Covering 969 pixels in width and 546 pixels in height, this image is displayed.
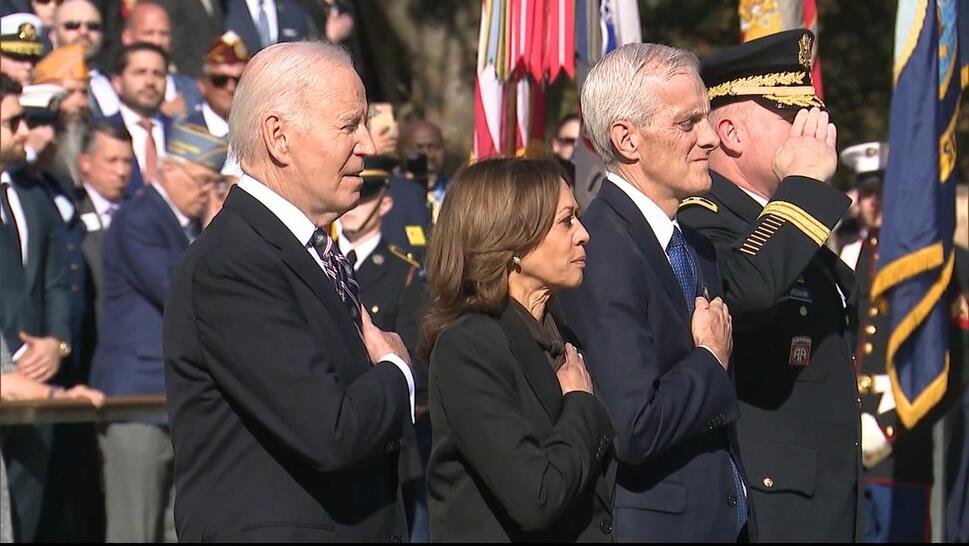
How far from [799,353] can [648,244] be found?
67 cm

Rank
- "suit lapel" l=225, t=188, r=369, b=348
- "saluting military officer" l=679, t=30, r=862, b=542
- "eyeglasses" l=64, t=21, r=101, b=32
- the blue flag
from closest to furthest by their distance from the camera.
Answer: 1. "suit lapel" l=225, t=188, r=369, b=348
2. "saluting military officer" l=679, t=30, r=862, b=542
3. the blue flag
4. "eyeglasses" l=64, t=21, r=101, b=32

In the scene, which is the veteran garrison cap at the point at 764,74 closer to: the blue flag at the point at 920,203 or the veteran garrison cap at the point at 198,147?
the blue flag at the point at 920,203

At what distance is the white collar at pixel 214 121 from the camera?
9073mm

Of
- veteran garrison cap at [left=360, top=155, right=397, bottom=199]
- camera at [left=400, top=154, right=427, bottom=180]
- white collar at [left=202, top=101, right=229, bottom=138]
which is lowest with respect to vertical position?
camera at [left=400, top=154, right=427, bottom=180]

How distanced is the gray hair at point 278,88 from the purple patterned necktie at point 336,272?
239 millimetres

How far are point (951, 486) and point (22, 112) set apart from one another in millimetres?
4477

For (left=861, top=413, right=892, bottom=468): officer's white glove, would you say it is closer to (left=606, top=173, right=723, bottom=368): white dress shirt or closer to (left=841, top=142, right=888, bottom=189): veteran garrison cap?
(left=841, top=142, right=888, bottom=189): veteran garrison cap

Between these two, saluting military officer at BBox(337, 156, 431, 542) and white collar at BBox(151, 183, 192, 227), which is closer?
saluting military officer at BBox(337, 156, 431, 542)

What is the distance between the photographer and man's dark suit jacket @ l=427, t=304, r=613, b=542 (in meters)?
3.61

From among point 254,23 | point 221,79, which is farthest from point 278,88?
point 254,23

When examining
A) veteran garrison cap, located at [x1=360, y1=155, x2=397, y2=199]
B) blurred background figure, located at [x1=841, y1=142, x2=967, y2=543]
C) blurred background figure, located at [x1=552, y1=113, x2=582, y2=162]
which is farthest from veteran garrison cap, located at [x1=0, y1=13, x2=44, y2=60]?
blurred background figure, located at [x1=841, y1=142, x2=967, y2=543]

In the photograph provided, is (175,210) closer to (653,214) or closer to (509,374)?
(653,214)

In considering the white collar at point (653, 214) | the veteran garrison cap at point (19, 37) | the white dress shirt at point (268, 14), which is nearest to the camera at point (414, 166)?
the white dress shirt at point (268, 14)

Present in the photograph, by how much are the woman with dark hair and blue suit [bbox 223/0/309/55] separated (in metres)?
6.72
